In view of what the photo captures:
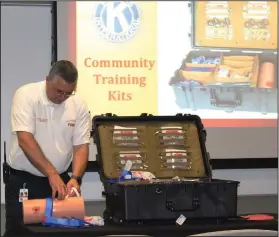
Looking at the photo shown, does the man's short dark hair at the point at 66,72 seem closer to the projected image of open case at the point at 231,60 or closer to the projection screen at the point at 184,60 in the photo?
the projection screen at the point at 184,60

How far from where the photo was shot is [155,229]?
88.2 inches

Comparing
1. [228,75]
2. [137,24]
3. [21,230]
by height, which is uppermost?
[137,24]

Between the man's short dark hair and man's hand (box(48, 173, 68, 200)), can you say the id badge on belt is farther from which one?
the man's short dark hair

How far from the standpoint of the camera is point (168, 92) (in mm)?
4395

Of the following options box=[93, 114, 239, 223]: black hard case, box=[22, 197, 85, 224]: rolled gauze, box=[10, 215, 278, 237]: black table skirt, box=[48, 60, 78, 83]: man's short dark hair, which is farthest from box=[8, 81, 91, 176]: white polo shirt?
box=[10, 215, 278, 237]: black table skirt

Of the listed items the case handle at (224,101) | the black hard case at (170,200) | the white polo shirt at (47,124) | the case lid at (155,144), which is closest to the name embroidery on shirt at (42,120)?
the white polo shirt at (47,124)

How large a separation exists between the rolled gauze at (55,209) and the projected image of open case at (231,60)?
217cm

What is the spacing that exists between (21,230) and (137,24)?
8.37ft

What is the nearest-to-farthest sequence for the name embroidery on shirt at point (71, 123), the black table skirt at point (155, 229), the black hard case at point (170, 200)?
the black table skirt at point (155, 229) < the black hard case at point (170, 200) < the name embroidery on shirt at point (71, 123)

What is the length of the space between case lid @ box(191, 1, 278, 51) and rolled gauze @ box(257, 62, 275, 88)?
14 centimetres

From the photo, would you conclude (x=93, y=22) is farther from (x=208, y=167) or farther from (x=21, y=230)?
(x=21, y=230)

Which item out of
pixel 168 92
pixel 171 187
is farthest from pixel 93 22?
pixel 171 187

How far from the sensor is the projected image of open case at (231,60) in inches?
174

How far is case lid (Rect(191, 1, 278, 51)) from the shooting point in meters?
4.46
